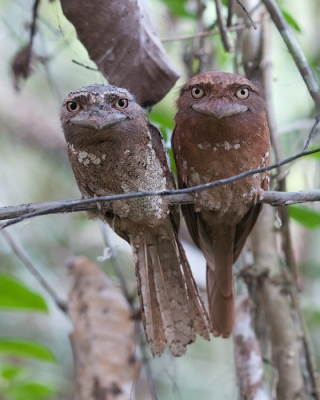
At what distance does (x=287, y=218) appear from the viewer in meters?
3.26

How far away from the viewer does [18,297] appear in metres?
2.96

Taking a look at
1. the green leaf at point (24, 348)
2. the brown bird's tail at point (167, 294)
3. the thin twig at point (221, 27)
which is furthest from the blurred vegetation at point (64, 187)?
the brown bird's tail at point (167, 294)

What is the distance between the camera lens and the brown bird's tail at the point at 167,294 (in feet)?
8.89

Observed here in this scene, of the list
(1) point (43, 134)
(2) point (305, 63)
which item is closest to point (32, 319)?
(1) point (43, 134)

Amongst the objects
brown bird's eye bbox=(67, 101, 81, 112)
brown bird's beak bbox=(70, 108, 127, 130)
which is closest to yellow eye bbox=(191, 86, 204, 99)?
brown bird's beak bbox=(70, 108, 127, 130)

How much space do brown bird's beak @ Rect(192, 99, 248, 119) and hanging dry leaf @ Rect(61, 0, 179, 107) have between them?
0.48m

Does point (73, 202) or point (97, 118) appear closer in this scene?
point (73, 202)

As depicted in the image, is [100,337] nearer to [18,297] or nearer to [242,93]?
[18,297]

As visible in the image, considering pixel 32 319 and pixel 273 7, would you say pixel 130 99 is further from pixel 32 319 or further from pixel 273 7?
pixel 32 319

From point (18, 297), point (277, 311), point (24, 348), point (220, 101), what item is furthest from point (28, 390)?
point (220, 101)

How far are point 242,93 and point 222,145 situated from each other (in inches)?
10.2

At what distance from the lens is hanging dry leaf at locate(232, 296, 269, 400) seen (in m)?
2.93

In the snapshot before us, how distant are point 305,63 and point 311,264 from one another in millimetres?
2559

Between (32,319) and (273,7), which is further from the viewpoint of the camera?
(32,319)
